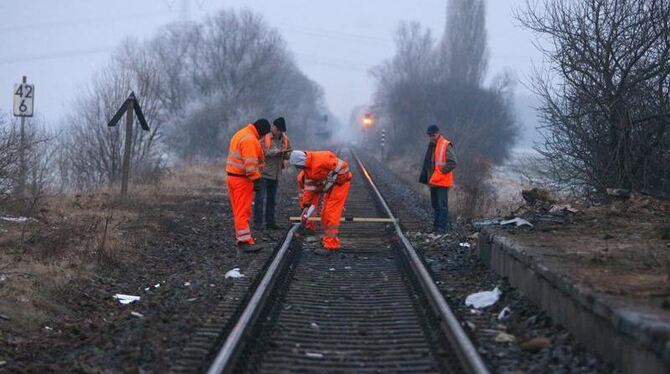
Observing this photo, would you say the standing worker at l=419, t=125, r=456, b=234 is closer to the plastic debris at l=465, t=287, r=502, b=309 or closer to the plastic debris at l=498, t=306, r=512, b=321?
the plastic debris at l=465, t=287, r=502, b=309

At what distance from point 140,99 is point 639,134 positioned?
16.6 meters

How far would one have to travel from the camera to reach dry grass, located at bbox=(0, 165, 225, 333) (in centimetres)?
771

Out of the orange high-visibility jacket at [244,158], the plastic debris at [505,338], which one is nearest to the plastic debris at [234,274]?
the orange high-visibility jacket at [244,158]

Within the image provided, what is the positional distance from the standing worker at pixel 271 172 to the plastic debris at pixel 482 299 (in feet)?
20.4

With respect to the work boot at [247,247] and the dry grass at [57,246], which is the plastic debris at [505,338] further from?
the work boot at [247,247]

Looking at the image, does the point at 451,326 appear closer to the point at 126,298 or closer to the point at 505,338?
the point at 505,338

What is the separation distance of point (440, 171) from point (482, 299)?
5.63 metres

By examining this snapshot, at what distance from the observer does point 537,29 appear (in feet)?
50.0

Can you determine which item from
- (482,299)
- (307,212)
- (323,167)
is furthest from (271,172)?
(482,299)

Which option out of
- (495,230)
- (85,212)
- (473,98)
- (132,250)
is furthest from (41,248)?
(473,98)

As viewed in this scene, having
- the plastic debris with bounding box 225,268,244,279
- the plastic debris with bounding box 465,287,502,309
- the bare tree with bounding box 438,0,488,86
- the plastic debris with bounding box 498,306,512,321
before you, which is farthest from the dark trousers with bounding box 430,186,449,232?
the bare tree with bounding box 438,0,488,86

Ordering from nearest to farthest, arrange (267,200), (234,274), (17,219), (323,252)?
1. (234,274)
2. (323,252)
3. (17,219)
4. (267,200)

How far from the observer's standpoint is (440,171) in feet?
45.3

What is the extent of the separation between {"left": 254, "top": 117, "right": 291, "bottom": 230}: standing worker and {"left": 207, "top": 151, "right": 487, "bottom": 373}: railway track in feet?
8.66
